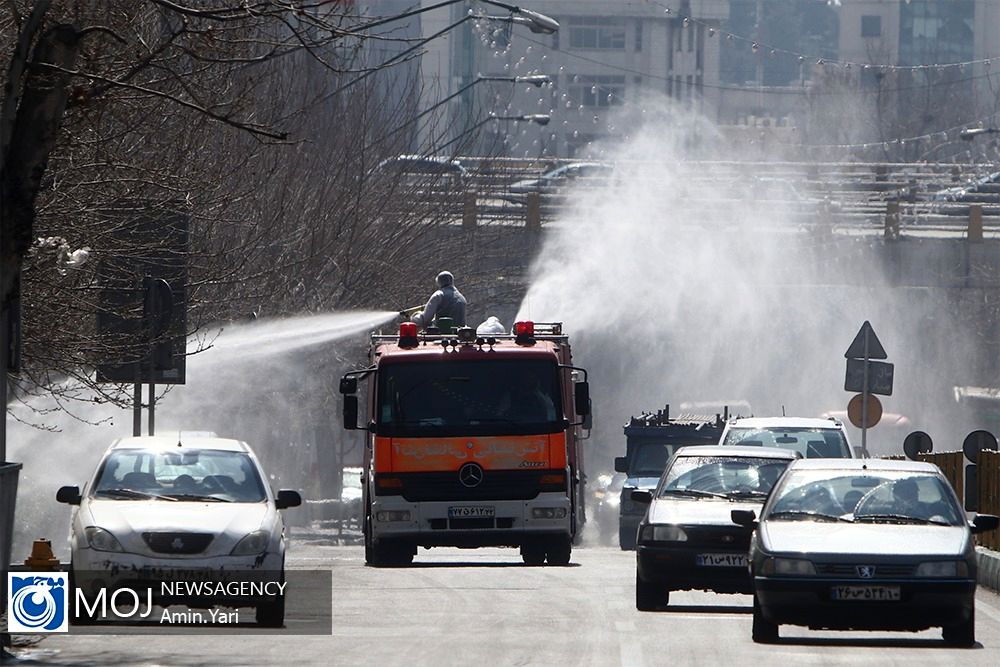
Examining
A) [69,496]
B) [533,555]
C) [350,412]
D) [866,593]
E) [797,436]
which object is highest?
[350,412]

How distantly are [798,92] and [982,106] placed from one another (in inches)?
500

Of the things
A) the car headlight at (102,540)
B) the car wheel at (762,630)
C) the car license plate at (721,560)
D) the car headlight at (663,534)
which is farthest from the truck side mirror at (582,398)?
the car headlight at (102,540)

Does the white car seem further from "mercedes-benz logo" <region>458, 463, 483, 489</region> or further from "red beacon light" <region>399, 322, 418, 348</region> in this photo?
"red beacon light" <region>399, 322, 418, 348</region>

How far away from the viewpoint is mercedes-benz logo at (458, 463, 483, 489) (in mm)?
20922

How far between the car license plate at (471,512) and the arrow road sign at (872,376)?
1173cm

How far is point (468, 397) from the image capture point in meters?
21.0

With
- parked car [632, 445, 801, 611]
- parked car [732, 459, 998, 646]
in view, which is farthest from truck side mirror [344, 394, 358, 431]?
parked car [732, 459, 998, 646]

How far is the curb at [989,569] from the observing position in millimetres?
20469

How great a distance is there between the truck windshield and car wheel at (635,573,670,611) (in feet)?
13.1

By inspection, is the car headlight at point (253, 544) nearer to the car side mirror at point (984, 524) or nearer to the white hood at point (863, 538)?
the white hood at point (863, 538)

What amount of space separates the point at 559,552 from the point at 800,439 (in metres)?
5.90

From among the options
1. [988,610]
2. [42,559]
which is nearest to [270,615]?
[42,559]

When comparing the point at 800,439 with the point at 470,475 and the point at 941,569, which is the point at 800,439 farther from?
the point at 941,569

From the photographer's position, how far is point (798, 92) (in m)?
120
